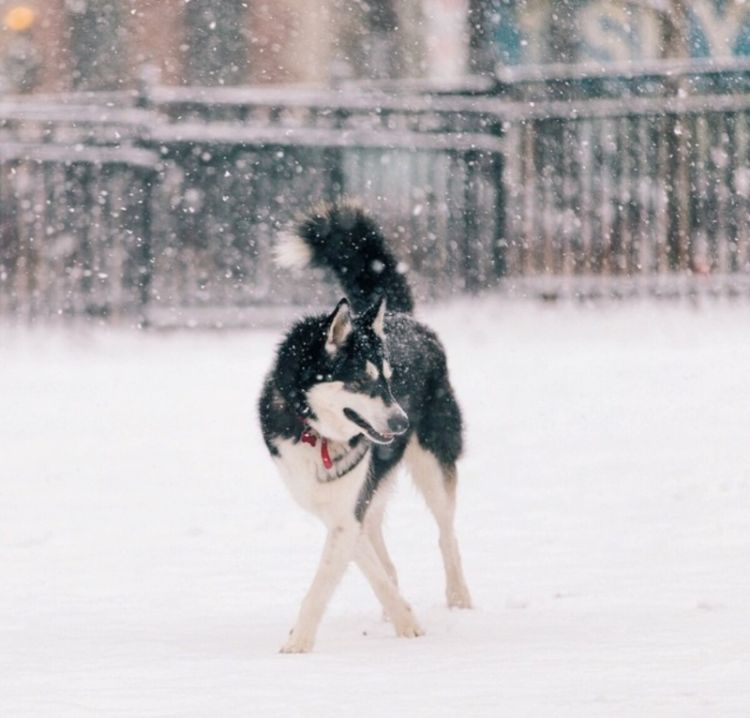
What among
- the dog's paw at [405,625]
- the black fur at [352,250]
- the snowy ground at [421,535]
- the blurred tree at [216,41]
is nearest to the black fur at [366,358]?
the black fur at [352,250]

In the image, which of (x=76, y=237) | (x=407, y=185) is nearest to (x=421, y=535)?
(x=76, y=237)

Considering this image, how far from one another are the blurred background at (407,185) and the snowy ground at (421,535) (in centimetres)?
52

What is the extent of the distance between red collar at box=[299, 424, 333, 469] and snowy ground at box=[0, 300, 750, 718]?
59 centimetres

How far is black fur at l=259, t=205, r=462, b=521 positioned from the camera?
17.3ft

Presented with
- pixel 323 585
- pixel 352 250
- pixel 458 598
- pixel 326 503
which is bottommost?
pixel 458 598

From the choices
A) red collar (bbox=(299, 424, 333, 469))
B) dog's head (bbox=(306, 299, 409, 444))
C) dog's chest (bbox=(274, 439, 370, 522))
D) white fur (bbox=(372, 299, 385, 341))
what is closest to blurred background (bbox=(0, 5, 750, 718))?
dog's chest (bbox=(274, 439, 370, 522))

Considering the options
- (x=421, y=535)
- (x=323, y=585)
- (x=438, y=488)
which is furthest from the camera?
(x=421, y=535)

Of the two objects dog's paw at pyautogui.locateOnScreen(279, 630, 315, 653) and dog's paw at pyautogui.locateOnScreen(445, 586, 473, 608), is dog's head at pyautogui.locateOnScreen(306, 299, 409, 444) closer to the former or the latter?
dog's paw at pyautogui.locateOnScreen(279, 630, 315, 653)

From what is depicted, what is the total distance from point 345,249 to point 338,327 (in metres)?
1.10

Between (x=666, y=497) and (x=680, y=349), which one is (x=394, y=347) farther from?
(x=680, y=349)

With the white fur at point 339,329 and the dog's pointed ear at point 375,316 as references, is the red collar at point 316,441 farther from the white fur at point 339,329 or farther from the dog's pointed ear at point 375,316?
the dog's pointed ear at point 375,316

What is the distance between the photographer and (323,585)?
5.18 meters

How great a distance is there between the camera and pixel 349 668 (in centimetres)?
462

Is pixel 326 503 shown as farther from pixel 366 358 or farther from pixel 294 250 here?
pixel 294 250
